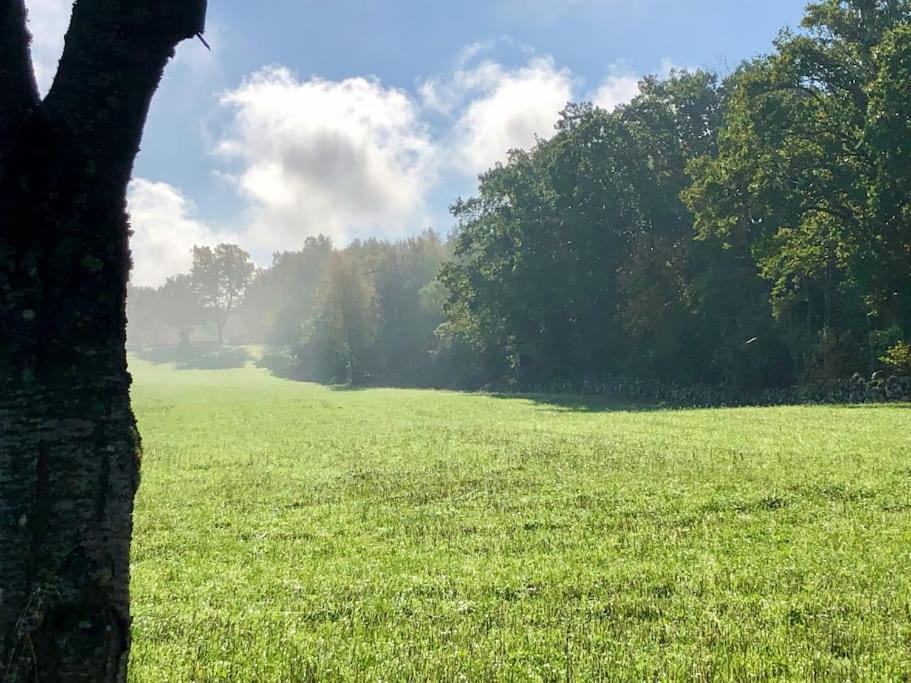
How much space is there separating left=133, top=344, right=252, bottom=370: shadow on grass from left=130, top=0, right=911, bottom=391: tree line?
52.4 m

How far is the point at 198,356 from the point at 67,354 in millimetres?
151155

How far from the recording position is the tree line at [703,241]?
36.1 m

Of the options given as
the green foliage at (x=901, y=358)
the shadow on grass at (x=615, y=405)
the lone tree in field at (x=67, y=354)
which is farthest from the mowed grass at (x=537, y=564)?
the shadow on grass at (x=615, y=405)

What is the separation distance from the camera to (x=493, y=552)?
9.27m

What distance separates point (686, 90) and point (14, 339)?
6175cm

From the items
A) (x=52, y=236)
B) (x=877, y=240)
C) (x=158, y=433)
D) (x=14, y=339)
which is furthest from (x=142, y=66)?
(x=877, y=240)

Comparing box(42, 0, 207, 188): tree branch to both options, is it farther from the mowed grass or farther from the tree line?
the tree line

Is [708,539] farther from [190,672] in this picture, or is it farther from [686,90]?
[686,90]

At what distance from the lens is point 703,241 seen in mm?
49250

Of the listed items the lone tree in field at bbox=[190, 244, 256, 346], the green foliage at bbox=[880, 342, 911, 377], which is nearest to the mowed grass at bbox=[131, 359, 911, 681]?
the green foliage at bbox=[880, 342, 911, 377]

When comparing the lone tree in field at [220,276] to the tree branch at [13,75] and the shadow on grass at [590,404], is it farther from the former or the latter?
the tree branch at [13,75]

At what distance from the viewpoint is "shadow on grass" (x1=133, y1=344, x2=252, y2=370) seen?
5335 inches

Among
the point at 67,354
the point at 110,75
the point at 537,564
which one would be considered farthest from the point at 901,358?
the point at 67,354

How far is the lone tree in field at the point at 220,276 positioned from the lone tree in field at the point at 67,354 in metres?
172
